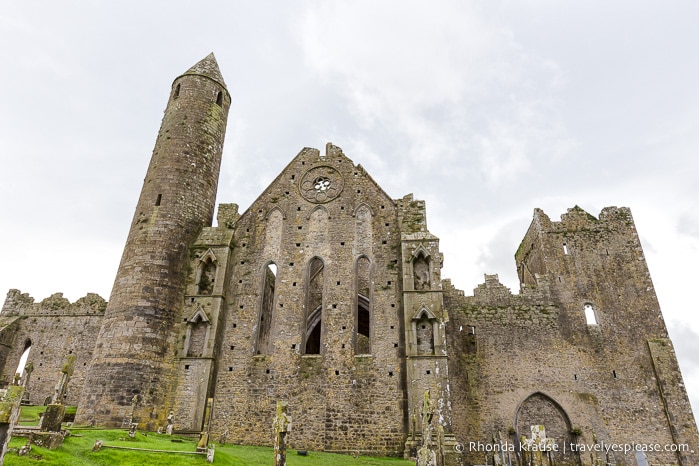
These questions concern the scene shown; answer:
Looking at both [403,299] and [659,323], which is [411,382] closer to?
[403,299]

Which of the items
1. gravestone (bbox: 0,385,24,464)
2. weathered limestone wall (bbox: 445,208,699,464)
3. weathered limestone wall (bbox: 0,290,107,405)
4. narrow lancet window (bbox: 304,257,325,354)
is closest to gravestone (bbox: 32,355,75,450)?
gravestone (bbox: 0,385,24,464)

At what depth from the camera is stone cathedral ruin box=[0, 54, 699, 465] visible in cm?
1534

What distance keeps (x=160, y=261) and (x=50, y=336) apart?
13.9 meters

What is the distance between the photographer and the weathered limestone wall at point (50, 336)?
81.0 feet

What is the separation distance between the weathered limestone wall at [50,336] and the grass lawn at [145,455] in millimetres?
13853

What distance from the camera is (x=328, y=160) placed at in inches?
806

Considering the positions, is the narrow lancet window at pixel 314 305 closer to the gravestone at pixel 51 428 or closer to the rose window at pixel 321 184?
the rose window at pixel 321 184

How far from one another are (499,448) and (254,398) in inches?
416

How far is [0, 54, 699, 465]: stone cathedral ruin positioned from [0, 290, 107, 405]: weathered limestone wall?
22cm

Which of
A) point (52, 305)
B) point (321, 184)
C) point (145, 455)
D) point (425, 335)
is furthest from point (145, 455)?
point (52, 305)

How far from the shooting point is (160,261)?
57.1 feet

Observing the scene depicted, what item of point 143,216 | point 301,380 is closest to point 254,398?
point 301,380

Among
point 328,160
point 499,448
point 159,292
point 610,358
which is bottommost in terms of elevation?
point 499,448

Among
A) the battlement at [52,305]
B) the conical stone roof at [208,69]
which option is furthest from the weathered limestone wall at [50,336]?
the conical stone roof at [208,69]
